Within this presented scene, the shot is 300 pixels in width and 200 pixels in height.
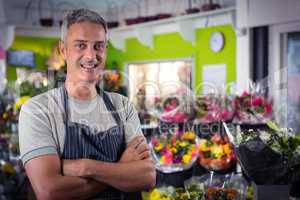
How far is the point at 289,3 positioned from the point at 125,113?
3.05 metres

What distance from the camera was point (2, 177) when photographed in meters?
3.69

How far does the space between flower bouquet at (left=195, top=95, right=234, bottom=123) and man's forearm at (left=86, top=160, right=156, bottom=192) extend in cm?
179

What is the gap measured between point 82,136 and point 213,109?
2.13 metres

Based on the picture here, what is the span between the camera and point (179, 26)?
650 cm

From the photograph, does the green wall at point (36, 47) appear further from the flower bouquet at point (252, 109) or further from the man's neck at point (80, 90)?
the man's neck at point (80, 90)

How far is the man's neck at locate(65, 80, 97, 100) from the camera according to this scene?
173 cm

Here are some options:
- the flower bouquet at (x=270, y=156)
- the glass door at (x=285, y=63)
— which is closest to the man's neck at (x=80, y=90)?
the flower bouquet at (x=270, y=156)

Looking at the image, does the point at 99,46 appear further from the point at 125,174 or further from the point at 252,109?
the point at 252,109

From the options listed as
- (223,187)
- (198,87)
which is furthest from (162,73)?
(223,187)

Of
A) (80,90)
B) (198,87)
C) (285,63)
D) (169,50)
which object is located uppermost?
(169,50)

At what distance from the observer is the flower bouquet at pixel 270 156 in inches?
62.0

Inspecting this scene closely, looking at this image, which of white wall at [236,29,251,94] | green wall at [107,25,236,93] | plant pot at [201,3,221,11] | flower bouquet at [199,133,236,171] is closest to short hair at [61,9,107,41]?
flower bouquet at [199,133,236,171]

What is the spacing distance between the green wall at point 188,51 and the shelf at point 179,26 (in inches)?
4.7

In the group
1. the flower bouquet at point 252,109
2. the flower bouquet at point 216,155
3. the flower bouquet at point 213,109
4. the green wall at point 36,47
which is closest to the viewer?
the flower bouquet at point 216,155
